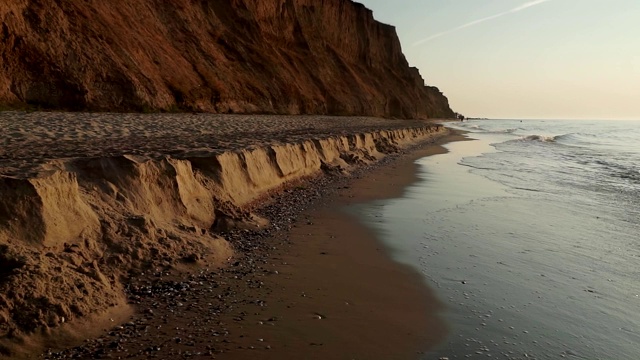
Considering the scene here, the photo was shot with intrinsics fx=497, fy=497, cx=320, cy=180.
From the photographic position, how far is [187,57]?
28.7m

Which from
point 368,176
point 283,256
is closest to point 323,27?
point 368,176

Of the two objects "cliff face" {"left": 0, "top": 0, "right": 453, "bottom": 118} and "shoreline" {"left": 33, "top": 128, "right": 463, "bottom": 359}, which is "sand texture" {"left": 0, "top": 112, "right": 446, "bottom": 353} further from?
"cliff face" {"left": 0, "top": 0, "right": 453, "bottom": 118}

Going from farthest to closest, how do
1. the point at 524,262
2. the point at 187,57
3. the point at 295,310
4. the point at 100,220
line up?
1. the point at 187,57
2. the point at 524,262
3. the point at 100,220
4. the point at 295,310

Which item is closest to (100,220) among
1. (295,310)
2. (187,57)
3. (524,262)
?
(295,310)

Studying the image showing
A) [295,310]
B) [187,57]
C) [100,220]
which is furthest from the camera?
[187,57]

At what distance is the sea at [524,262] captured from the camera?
138 inches

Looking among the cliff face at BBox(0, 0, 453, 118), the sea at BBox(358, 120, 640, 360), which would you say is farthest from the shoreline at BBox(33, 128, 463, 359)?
the cliff face at BBox(0, 0, 453, 118)

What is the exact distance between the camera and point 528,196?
9.99 meters

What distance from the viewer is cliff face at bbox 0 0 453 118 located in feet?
62.2

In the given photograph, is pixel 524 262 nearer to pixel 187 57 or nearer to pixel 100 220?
pixel 100 220

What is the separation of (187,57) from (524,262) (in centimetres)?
2660

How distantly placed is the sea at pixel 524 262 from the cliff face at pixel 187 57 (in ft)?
49.7

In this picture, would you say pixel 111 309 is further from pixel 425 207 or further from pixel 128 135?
pixel 128 135

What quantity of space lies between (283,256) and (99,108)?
56.1 ft
